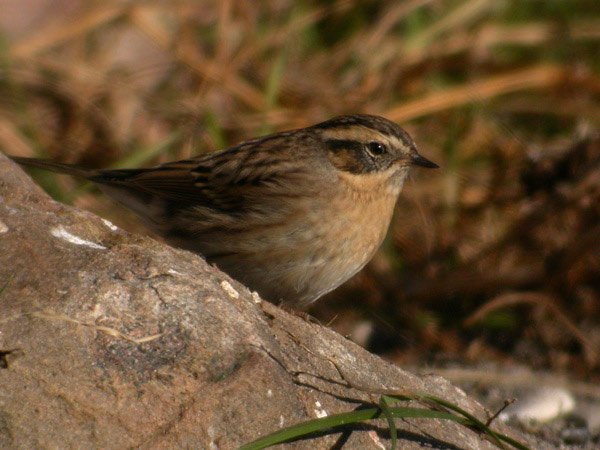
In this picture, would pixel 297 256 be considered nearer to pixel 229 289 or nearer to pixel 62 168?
pixel 229 289

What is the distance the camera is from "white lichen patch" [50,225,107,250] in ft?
11.0

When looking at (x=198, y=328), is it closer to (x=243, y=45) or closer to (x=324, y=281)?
(x=324, y=281)

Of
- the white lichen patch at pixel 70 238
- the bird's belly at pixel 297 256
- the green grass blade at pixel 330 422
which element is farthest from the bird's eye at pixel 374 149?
the green grass blade at pixel 330 422

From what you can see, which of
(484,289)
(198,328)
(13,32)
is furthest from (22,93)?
(198,328)

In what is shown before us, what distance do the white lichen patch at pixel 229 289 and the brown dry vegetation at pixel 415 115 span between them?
3087mm

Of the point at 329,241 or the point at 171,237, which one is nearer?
the point at 329,241

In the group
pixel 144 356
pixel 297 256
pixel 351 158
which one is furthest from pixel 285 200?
pixel 144 356

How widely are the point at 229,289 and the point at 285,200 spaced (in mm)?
1474

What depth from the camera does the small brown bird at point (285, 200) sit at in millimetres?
4617

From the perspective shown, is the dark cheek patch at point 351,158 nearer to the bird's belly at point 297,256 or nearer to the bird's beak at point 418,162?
the bird's beak at point 418,162

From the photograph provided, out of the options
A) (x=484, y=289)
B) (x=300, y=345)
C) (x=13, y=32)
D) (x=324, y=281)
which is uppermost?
(x=300, y=345)

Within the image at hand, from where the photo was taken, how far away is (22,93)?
8.08 metres

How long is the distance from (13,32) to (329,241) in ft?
20.1

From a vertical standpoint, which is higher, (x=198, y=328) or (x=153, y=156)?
(x=198, y=328)
